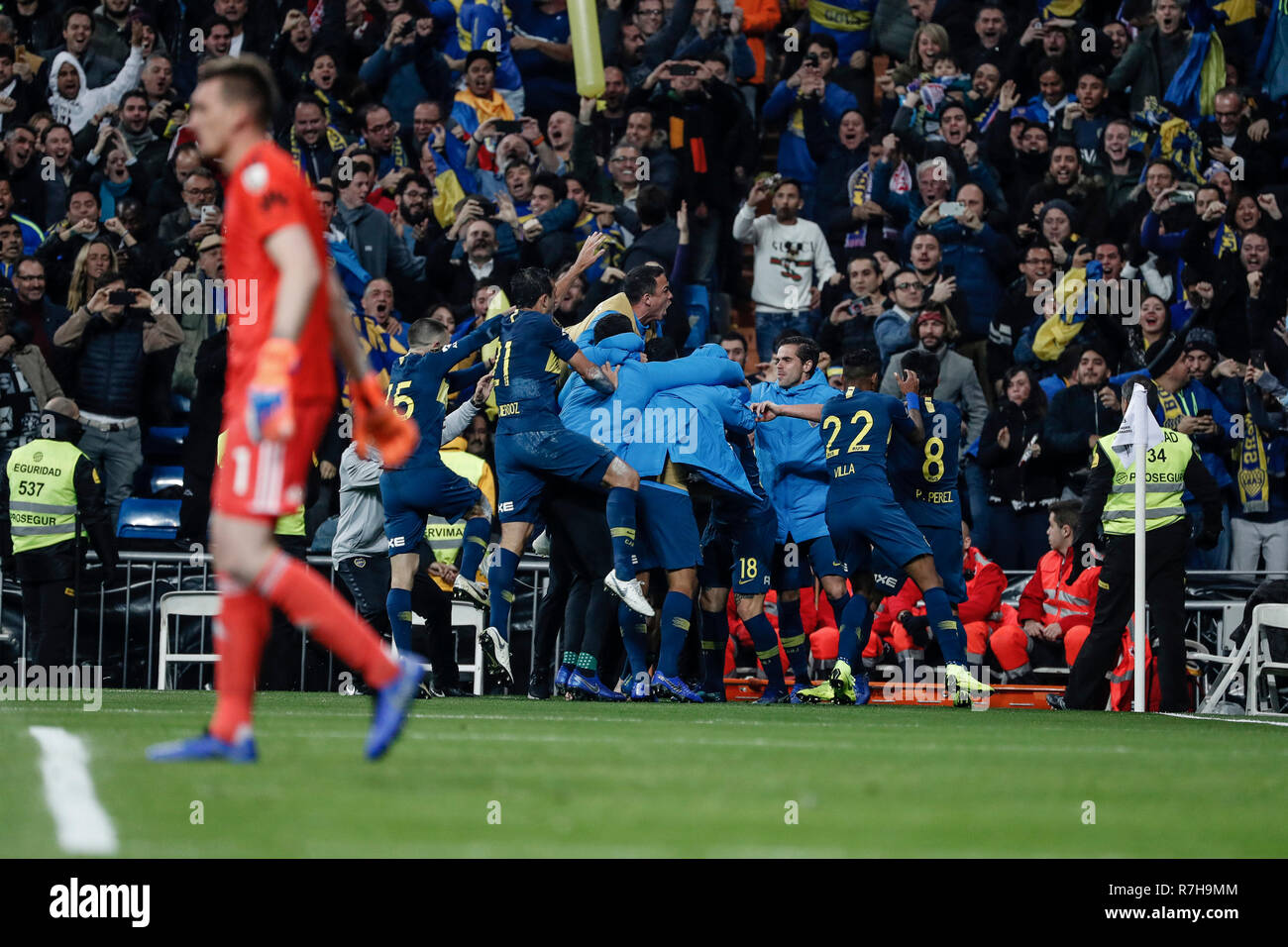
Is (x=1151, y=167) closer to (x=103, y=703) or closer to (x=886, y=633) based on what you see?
(x=886, y=633)

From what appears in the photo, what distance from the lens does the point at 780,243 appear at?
51.2 feet

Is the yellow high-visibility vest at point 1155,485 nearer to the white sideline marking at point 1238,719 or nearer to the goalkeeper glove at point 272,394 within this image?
the white sideline marking at point 1238,719

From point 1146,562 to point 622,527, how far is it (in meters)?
3.87

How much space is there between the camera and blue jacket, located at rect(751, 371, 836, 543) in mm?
12203

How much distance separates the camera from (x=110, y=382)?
47.1 ft

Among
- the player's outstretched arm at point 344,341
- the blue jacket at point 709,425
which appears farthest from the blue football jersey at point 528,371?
the player's outstretched arm at point 344,341

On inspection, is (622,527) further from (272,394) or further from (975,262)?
(975,262)

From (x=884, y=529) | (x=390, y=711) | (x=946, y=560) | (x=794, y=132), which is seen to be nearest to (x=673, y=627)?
(x=884, y=529)

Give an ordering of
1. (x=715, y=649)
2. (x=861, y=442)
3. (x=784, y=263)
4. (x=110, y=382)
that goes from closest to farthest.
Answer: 1. (x=861, y=442)
2. (x=715, y=649)
3. (x=110, y=382)
4. (x=784, y=263)

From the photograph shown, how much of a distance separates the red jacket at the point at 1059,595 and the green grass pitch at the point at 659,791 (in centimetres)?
511

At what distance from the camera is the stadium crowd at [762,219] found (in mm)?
14039

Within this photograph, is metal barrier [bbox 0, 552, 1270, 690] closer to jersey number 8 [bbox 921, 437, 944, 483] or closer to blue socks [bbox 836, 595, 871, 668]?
jersey number 8 [bbox 921, 437, 944, 483]

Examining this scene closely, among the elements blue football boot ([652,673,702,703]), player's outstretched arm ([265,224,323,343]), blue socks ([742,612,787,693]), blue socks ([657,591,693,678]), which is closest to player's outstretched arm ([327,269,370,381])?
player's outstretched arm ([265,224,323,343])
